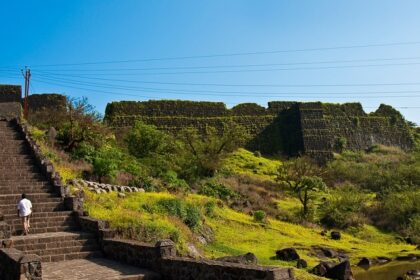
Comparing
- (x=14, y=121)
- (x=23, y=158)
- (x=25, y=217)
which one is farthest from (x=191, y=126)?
(x=25, y=217)

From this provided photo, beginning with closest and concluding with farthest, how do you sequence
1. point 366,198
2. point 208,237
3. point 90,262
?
point 90,262, point 208,237, point 366,198

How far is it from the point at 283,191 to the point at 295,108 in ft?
52.8

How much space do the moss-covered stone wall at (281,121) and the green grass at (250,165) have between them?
3647 mm

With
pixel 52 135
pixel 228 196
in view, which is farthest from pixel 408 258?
pixel 52 135

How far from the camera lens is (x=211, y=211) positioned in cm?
2394

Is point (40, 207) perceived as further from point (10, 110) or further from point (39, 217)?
point (10, 110)

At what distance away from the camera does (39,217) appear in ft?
51.5

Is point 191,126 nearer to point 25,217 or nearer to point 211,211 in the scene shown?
point 211,211

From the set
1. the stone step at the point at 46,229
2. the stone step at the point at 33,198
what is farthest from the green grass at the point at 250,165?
the stone step at the point at 46,229

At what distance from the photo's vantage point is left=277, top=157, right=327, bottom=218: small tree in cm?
3225

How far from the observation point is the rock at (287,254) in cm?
2009

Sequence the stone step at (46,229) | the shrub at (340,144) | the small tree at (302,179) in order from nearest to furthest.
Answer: the stone step at (46,229)
the small tree at (302,179)
the shrub at (340,144)

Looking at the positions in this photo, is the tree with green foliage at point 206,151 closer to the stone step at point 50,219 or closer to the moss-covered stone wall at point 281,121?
the moss-covered stone wall at point 281,121

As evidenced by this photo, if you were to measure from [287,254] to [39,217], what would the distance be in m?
9.95
